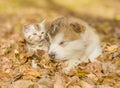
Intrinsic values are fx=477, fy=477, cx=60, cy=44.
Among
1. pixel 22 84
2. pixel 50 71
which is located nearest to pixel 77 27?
pixel 50 71

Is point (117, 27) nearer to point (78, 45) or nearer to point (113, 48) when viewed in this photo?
point (113, 48)

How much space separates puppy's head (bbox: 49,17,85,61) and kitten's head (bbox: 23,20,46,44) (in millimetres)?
325

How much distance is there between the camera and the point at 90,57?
711cm

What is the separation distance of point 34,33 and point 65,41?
0.63 metres

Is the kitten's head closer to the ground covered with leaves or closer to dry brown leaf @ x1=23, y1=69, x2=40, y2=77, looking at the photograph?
the ground covered with leaves

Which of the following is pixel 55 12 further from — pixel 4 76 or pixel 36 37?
pixel 4 76

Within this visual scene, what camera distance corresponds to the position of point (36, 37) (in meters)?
7.10

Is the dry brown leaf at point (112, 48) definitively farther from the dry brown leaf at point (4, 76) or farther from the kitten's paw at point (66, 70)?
the dry brown leaf at point (4, 76)

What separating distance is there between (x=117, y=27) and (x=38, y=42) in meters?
5.63

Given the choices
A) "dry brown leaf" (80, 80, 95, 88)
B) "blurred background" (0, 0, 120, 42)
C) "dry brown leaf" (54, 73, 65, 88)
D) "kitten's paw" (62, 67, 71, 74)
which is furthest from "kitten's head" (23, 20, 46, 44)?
"blurred background" (0, 0, 120, 42)

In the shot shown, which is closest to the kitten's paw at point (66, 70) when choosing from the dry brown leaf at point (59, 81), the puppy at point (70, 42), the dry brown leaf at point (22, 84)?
the puppy at point (70, 42)

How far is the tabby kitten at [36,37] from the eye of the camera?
7098 millimetres

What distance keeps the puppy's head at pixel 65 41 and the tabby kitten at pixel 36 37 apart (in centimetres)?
29

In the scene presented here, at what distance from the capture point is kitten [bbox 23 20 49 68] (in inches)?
279
